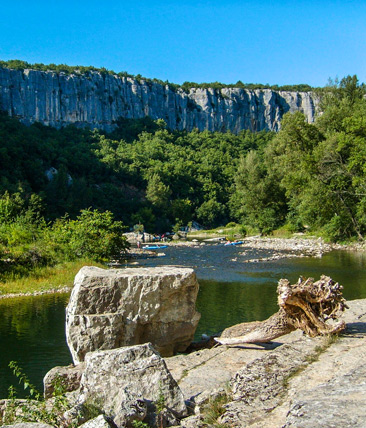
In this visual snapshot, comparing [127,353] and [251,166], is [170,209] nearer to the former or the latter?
[251,166]

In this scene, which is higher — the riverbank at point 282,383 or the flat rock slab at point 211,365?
the riverbank at point 282,383

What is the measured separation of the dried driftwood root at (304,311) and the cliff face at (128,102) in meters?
86.1

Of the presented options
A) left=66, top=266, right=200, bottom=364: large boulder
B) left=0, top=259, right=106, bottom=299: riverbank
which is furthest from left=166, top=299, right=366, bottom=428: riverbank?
left=0, top=259, right=106, bottom=299: riverbank

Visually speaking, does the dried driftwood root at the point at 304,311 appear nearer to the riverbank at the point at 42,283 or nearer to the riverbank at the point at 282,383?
the riverbank at the point at 282,383

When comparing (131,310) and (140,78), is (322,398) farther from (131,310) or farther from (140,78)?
(140,78)

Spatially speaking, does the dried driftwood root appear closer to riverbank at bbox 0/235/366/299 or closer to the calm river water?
the calm river water

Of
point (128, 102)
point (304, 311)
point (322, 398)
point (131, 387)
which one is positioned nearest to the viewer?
point (322, 398)

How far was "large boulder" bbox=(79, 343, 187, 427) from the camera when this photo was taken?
5.26 m

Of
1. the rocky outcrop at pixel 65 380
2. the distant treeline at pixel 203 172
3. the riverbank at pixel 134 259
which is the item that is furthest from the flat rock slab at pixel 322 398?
the distant treeline at pixel 203 172

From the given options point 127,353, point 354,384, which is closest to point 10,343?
point 127,353

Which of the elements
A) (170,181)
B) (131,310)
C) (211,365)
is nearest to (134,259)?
(131,310)

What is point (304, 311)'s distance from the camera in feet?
29.9

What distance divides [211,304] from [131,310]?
26.1 feet

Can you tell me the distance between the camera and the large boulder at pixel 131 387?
207 inches
